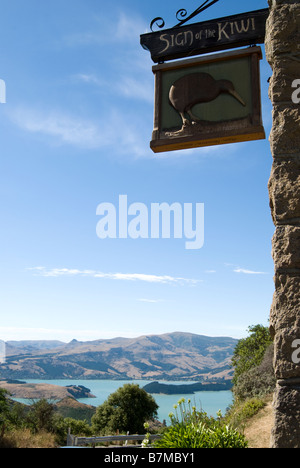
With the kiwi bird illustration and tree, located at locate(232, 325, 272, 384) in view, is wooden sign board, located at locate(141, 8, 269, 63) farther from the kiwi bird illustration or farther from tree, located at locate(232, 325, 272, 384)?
tree, located at locate(232, 325, 272, 384)

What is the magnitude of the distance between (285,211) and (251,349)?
20.8 m

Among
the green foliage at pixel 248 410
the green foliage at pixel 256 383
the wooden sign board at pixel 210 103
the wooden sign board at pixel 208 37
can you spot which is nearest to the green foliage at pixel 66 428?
the green foliage at pixel 256 383

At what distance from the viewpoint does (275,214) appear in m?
3.52

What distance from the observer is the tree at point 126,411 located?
25025 mm

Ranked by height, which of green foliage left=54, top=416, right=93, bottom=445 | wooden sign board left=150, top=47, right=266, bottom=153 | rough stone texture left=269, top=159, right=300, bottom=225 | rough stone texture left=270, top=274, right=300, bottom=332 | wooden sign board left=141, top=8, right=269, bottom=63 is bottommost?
green foliage left=54, top=416, right=93, bottom=445

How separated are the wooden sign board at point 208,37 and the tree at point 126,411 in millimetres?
23437

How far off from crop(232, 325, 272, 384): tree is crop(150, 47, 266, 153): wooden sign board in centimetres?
1786

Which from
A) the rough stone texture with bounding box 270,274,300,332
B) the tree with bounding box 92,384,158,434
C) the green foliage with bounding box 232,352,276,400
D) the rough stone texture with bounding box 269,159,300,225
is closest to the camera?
the rough stone texture with bounding box 270,274,300,332

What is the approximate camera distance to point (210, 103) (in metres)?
5.63

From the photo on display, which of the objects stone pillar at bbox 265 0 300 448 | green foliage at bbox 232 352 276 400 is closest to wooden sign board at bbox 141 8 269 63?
stone pillar at bbox 265 0 300 448

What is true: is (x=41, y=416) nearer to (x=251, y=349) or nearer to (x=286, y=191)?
(x=251, y=349)

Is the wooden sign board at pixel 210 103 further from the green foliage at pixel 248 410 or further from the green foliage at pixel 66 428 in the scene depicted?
the green foliage at pixel 66 428

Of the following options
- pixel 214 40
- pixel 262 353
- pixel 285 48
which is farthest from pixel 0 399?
pixel 285 48

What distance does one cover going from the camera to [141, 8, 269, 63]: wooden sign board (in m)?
5.84
